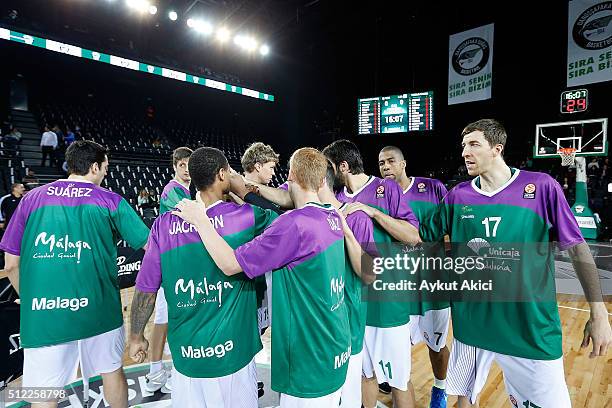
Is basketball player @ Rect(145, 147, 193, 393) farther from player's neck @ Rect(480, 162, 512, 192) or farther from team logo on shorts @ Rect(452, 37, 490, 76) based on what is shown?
team logo on shorts @ Rect(452, 37, 490, 76)

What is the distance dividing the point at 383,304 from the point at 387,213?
59cm

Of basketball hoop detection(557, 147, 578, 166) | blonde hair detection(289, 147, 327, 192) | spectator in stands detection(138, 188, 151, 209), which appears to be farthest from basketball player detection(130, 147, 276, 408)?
basketball hoop detection(557, 147, 578, 166)

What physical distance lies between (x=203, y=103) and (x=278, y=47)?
229 inches

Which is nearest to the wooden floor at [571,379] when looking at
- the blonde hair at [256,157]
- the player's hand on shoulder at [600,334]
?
the player's hand on shoulder at [600,334]

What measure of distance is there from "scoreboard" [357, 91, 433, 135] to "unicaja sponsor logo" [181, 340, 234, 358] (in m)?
10.9

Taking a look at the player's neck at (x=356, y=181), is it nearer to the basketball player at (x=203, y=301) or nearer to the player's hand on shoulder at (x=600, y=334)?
the basketball player at (x=203, y=301)

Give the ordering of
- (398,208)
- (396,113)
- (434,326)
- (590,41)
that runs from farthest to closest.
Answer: (396,113) → (590,41) → (434,326) → (398,208)

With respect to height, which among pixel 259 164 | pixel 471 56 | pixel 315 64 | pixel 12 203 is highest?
pixel 315 64

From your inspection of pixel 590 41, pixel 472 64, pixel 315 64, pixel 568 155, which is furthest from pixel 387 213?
pixel 315 64

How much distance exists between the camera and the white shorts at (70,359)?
2209mm

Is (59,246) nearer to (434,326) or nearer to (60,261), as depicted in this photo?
(60,261)

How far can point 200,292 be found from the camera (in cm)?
182

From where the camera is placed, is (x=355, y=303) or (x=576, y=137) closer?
(x=355, y=303)

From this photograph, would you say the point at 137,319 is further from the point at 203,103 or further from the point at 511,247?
the point at 203,103
